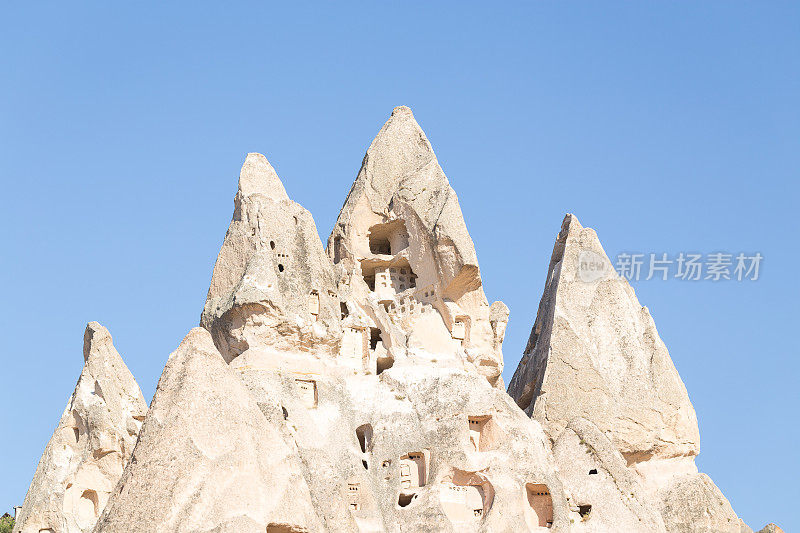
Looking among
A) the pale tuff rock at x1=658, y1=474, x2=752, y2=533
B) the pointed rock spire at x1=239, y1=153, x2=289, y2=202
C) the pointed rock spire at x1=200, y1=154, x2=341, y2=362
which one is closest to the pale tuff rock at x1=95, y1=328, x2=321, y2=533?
the pointed rock spire at x1=200, y1=154, x2=341, y2=362

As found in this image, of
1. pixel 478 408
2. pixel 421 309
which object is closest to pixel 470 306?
pixel 421 309

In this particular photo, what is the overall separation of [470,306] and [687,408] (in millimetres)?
6671

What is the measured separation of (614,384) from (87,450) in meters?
14.3

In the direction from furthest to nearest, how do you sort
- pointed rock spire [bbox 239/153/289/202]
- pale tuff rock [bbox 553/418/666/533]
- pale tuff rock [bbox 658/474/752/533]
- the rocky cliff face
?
pointed rock spire [bbox 239/153/289/202], pale tuff rock [bbox 658/474/752/533], pale tuff rock [bbox 553/418/666/533], the rocky cliff face

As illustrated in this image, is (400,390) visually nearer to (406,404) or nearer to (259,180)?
(406,404)

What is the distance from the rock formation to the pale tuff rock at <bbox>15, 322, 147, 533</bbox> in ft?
36.4

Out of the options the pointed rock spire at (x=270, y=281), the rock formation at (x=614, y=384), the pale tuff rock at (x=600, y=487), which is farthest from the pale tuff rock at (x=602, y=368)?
the pointed rock spire at (x=270, y=281)

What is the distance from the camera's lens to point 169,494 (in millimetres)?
26781

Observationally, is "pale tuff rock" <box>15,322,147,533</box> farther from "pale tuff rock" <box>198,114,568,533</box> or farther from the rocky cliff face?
"pale tuff rock" <box>198,114,568,533</box>

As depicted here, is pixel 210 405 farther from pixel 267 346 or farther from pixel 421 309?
pixel 421 309

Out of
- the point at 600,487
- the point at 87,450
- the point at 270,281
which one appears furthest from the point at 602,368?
the point at 87,450

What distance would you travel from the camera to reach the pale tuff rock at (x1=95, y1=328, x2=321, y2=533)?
26719 millimetres

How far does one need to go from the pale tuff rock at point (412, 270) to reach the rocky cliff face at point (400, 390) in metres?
0.06

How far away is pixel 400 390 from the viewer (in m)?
37.7
